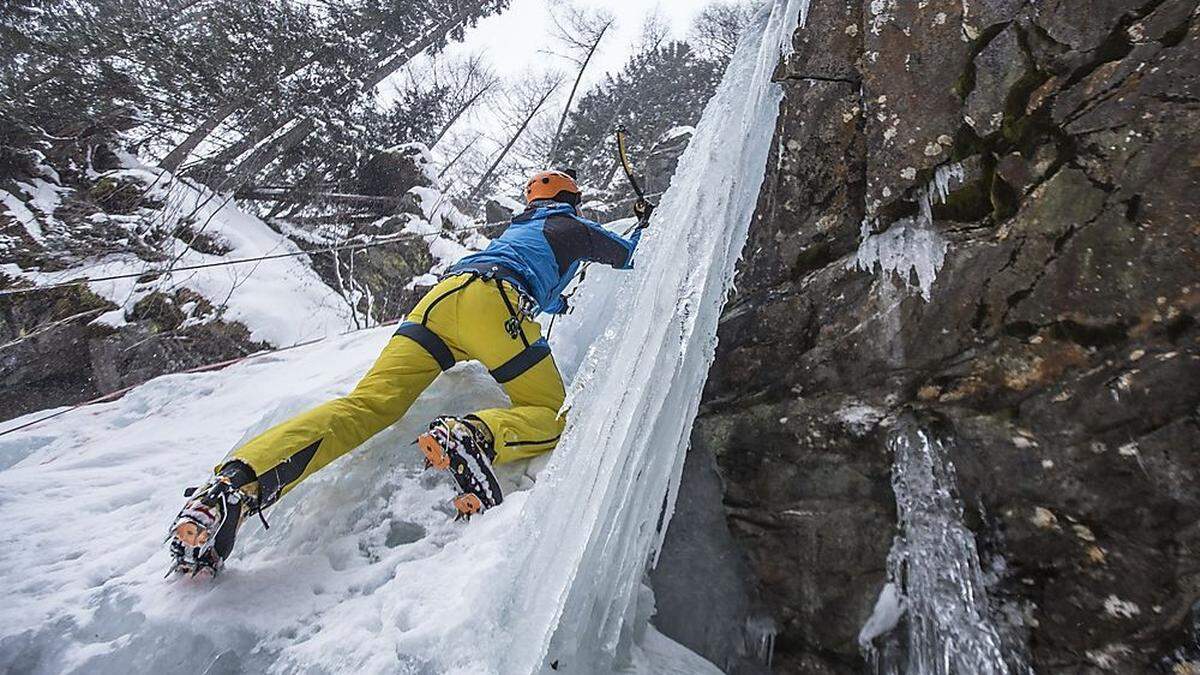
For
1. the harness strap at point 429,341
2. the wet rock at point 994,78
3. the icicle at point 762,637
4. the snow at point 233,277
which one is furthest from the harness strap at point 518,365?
the snow at point 233,277

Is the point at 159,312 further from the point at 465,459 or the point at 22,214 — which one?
the point at 465,459

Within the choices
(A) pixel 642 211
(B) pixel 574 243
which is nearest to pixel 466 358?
(B) pixel 574 243

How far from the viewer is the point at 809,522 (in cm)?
240

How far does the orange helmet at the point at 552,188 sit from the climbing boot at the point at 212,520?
192 cm

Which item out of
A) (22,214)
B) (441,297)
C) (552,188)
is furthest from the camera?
(22,214)

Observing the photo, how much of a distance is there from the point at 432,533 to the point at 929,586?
1.77 metres

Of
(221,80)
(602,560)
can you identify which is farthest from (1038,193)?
(221,80)

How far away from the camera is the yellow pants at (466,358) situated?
227cm

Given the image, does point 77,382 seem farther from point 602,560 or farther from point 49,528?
point 602,560

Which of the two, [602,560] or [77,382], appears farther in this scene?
[77,382]

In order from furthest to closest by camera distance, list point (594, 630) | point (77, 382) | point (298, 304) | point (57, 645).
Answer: point (298, 304), point (77, 382), point (594, 630), point (57, 645)

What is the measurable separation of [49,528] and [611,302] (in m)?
2.58

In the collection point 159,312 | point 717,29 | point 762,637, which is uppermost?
point 717,29

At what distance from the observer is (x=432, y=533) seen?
2182 millimetres
